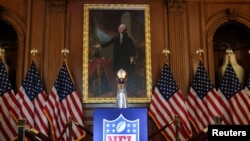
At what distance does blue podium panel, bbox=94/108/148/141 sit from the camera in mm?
6199

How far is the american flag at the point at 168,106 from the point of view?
800 centimetres

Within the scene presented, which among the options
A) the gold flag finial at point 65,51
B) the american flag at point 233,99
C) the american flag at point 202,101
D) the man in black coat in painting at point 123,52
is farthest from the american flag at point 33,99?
the american flag at point 233,99

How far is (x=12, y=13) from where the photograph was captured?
8.86m

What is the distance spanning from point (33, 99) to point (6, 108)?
21.8 inches

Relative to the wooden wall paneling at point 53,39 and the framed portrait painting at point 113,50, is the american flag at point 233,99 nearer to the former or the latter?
the framed portrait painting at point 113,50

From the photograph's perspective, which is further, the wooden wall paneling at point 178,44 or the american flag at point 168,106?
the wooden wall paneling at point 178,44

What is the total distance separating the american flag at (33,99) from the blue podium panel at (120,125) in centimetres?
203

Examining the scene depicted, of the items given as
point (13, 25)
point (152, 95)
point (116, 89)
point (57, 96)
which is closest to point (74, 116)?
point (57, 96)

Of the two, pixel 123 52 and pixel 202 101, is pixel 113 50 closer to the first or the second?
pixel 123 52

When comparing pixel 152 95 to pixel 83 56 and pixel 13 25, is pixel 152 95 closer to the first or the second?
pixel 83 56

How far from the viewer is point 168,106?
8.20 m

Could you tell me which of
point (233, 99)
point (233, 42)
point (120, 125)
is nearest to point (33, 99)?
point (120, 125)

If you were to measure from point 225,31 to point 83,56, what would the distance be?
3.46 m

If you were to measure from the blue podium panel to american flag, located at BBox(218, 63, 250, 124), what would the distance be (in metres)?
2.50
